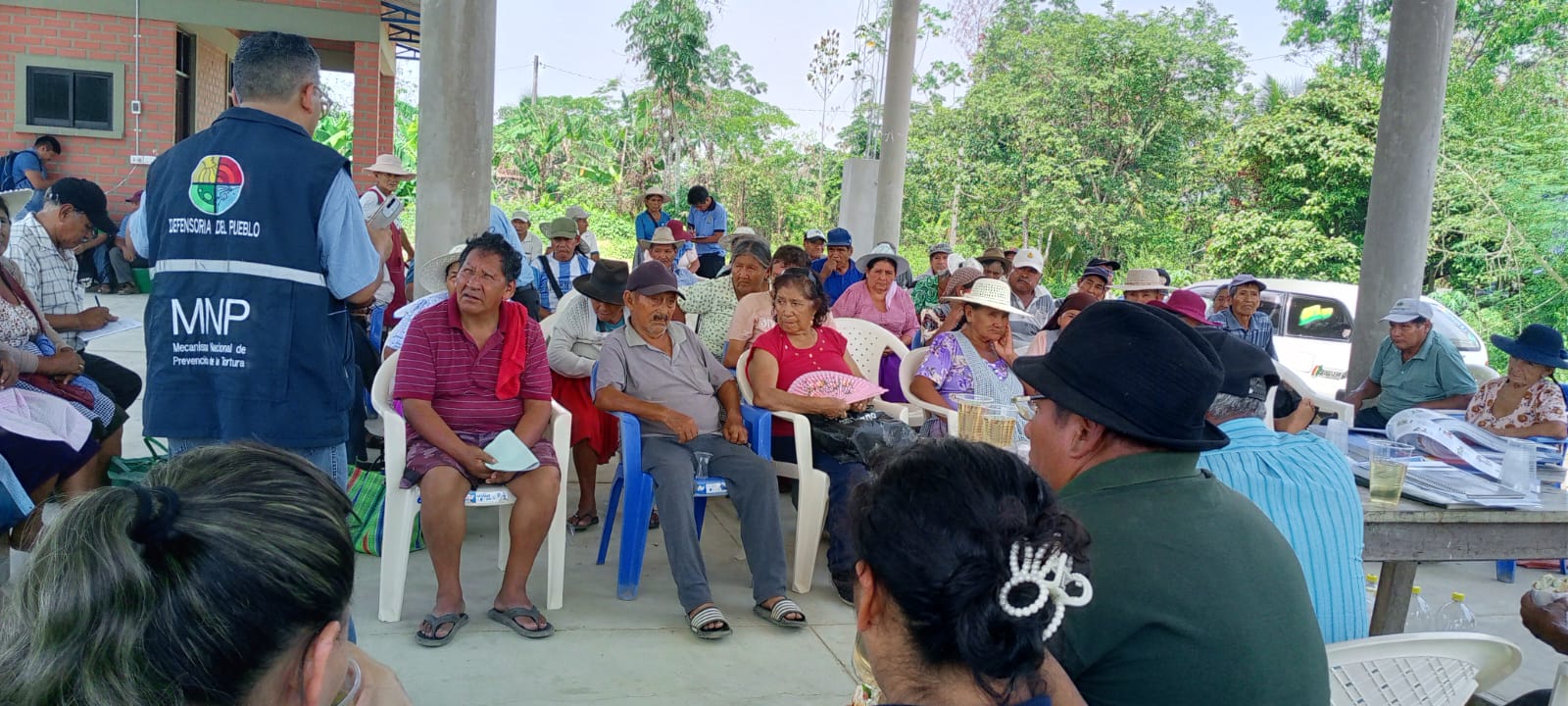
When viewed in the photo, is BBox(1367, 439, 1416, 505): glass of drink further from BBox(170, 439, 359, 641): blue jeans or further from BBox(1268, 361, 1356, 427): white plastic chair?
BBox(170, 439, 359, 641): blue jeans

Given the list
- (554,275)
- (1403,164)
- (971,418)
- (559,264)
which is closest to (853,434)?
(971,418)

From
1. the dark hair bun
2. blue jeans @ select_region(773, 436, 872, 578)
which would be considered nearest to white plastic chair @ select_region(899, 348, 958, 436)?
blue jeans @ select_region(773, 436, 872, 578)

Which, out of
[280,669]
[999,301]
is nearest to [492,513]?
[999,301]

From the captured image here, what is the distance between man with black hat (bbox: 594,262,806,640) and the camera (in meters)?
3.99

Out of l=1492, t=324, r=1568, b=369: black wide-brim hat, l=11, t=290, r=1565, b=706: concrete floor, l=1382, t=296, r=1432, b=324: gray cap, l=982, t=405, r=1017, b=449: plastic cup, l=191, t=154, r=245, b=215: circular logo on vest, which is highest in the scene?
l=191, t=154, r=245, b=215: circular logo on vest

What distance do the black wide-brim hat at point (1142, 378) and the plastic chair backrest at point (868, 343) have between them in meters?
4.14

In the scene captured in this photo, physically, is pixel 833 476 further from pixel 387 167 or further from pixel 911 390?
pixel 387 167

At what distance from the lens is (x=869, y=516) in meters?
1.34

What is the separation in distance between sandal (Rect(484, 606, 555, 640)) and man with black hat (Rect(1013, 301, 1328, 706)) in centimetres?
243

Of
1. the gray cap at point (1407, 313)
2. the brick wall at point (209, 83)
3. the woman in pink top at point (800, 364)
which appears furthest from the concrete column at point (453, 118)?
the brick wall at point (209, 83)

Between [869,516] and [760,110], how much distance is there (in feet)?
84.1

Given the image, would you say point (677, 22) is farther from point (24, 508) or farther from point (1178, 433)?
point (1178, 433)

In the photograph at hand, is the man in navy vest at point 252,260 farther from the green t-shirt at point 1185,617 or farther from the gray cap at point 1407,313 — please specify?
the gray cap at point 1407,313

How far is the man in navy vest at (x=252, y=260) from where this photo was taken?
2738mm
